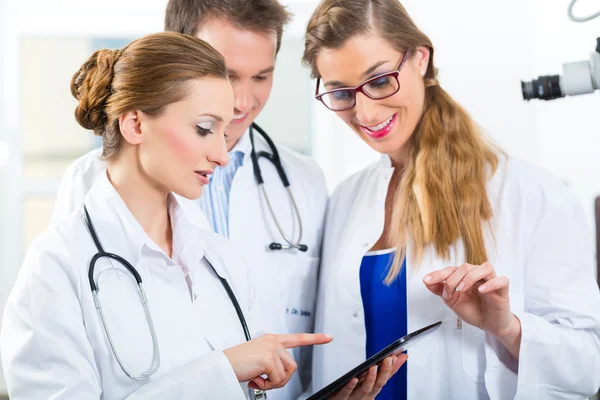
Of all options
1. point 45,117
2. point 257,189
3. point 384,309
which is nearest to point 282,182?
point 257,189

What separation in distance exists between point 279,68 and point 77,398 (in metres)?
2.49

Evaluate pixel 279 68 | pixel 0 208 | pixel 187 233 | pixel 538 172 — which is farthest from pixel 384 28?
pixel 0 208

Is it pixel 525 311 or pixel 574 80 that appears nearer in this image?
pixel 574 80

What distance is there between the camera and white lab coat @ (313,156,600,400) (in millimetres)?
1354

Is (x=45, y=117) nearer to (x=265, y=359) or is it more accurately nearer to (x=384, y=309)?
(x=384, y=309)

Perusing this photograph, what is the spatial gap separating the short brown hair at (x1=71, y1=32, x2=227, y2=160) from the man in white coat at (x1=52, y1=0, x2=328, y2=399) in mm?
320

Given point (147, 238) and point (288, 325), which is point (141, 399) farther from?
point (288, 325)

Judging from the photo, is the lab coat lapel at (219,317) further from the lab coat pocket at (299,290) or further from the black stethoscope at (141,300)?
the lab coat pocket at (299,290)

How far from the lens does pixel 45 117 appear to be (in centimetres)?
321

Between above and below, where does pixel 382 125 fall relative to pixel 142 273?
above

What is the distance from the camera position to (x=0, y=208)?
3.08m

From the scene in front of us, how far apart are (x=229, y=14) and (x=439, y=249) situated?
750 millimetres

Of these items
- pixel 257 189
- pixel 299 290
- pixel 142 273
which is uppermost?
pixel 257 189

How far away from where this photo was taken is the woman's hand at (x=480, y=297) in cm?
123
